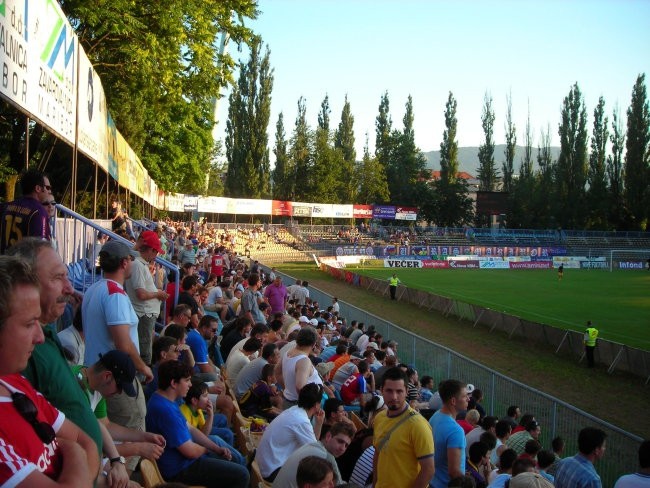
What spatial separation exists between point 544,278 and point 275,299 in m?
37.9

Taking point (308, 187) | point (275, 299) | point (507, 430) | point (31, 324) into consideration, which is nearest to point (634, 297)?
point (275, 299)

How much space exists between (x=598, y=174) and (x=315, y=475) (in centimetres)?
8362

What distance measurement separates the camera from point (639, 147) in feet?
246

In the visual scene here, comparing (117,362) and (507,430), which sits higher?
(117,362)

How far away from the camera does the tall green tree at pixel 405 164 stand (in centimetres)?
9112

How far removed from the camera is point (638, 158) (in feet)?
245

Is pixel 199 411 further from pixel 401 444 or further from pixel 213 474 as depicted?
pixel 401 444

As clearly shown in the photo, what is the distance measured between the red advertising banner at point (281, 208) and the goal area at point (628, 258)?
106 ft

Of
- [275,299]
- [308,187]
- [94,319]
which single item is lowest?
[275,299]

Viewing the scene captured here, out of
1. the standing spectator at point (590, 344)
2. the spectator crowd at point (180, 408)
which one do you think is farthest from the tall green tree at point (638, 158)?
the spectator crowd at point (180, 408)

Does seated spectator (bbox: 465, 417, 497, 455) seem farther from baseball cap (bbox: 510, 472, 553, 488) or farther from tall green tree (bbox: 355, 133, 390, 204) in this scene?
tall green tree (bbox: 355, 133, 390, 204)

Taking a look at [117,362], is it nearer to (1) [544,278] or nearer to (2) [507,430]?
(2) [507,430]

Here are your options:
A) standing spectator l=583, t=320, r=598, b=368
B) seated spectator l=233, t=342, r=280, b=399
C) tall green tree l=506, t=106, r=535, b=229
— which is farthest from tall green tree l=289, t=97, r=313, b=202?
seated spectator l=233, t=342, r=280, b=399

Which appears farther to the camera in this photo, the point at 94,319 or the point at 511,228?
the point at 511,228
